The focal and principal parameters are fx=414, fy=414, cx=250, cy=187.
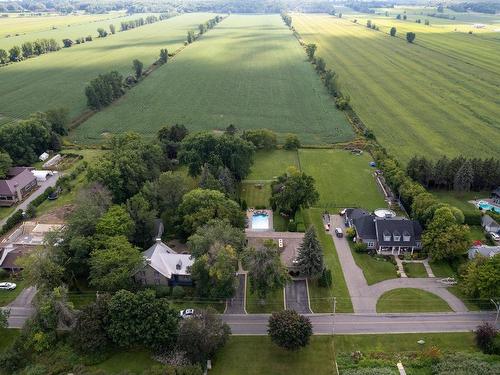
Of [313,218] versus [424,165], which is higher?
[424,165]

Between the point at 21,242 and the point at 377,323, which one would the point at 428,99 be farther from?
the point at 21,242

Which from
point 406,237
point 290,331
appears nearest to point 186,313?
point 290,331

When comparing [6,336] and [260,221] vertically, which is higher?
[6,336]

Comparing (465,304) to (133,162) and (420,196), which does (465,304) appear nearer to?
(420,196)

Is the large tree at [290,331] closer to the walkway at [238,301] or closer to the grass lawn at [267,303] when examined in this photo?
the grass lawn at [267,303]

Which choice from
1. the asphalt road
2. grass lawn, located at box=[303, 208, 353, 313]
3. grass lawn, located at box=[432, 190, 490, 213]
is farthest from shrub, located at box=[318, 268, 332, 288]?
grass lawn, located at box=[432, 190, 490, 213]

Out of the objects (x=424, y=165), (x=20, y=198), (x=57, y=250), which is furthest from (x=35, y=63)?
(x=424, y=165)
